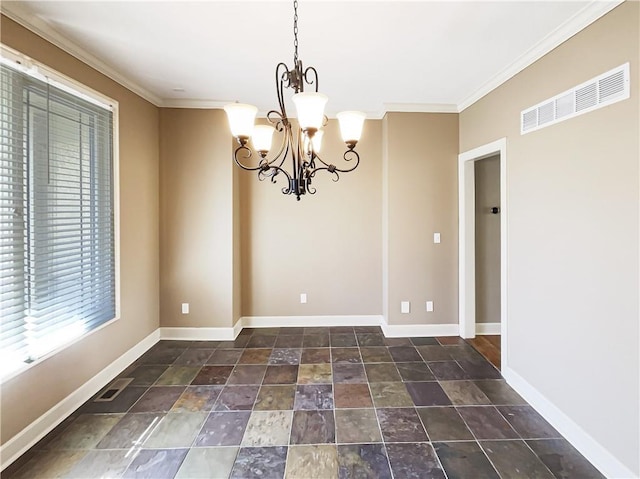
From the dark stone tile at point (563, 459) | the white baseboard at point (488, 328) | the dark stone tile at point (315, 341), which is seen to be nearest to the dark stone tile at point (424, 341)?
the white baseboard at point (488, 328)

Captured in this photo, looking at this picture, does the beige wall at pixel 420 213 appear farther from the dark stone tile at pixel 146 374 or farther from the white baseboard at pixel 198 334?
the dark stone tile at pixel 146 374

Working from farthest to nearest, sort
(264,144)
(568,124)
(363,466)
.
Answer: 1. (568,124)
2. (264,144)
3. (363,466)

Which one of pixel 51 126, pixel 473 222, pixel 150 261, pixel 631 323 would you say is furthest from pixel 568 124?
pixel 150 261

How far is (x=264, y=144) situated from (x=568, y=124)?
201 centimetres

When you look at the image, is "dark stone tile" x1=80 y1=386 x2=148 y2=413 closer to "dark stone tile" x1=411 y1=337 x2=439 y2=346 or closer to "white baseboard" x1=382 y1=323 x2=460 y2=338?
"white baseboard" x1=382 y1=323 x2=460 y2=338

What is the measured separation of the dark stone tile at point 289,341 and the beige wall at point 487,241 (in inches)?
→ 87.6

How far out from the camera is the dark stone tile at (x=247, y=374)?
2.71 m

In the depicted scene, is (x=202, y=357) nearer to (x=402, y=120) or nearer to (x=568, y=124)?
(x=402, y=120)

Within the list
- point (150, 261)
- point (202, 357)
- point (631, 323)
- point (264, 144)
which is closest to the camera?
point (631, 323)

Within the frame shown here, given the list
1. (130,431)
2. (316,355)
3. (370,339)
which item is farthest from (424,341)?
(130,431)

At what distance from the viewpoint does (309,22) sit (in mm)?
2008

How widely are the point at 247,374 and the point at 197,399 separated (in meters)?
0.50

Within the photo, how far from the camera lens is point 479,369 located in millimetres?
2904

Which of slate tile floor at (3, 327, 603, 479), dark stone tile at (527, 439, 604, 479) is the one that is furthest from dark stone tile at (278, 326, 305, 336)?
dark stone tile at (527, 439, 604, 479)
